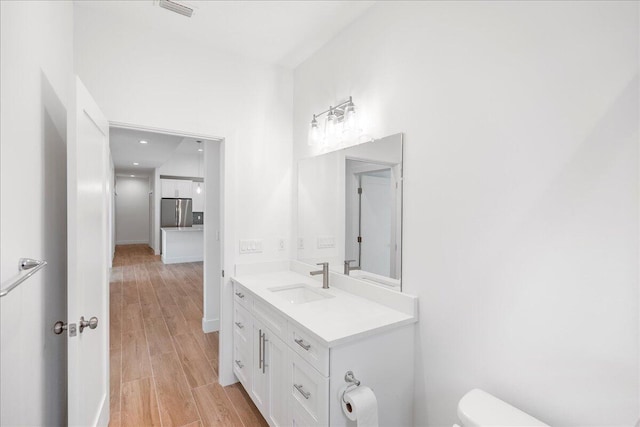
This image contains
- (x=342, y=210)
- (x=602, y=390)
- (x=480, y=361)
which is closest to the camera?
(x=602, y=390)

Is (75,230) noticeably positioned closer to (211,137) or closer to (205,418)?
(211,137)

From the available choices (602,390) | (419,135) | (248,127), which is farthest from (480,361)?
(248,127)

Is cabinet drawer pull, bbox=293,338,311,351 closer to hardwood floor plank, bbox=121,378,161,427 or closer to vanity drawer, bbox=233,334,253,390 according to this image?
vanity drawer, bbox=233,334,253,390

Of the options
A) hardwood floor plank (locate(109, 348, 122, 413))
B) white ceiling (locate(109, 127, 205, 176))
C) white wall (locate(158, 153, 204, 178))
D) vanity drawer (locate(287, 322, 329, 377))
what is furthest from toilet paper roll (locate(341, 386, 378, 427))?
white wall (locate(158, 153, 204, 178))

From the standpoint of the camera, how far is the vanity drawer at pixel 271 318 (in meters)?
1.76

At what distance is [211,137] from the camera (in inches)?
97.3

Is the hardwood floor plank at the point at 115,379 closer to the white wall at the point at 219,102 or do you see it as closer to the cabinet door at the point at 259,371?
the white wall at the point at 219,102

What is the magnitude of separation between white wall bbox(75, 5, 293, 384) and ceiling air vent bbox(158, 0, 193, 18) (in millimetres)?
319

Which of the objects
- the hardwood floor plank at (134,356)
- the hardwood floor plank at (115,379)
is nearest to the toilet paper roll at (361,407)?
the hardwood floor plank at (115,379)

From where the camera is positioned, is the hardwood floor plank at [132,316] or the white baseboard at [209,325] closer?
the white baseboard at [209,325]

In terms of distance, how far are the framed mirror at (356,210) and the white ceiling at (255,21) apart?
0.89 metres

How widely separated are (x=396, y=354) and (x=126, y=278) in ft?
20.1

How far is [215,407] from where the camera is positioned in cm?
224

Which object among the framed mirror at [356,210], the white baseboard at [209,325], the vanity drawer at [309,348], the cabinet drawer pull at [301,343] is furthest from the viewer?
the white baseboard at [209,325]
